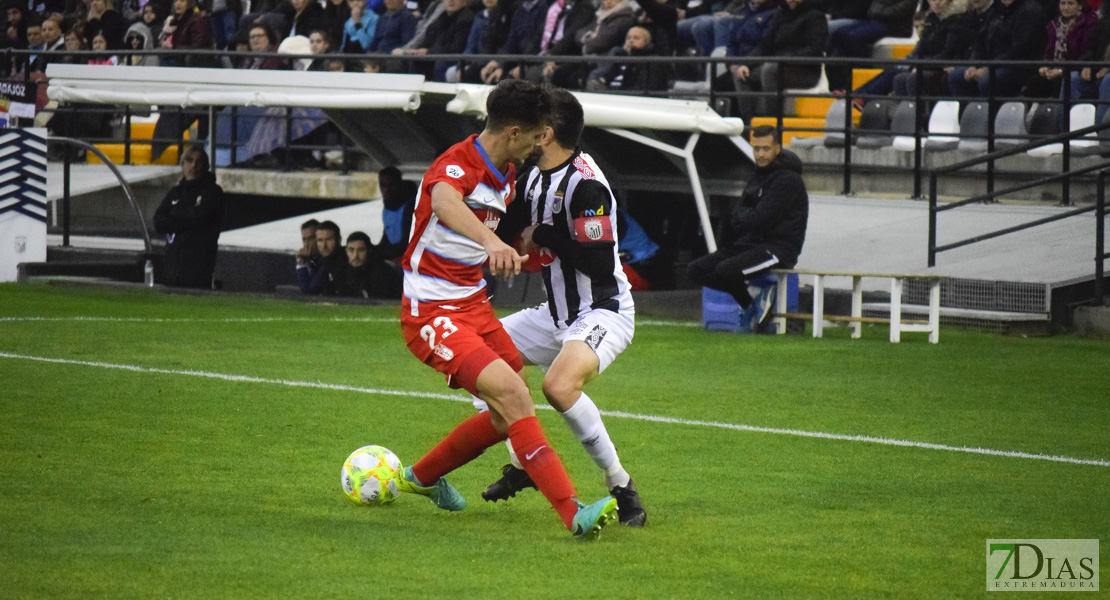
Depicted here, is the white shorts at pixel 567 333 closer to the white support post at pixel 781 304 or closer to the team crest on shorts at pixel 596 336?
the team crest on shorts at pixel 596 336

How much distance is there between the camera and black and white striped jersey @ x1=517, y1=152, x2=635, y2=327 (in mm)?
6324

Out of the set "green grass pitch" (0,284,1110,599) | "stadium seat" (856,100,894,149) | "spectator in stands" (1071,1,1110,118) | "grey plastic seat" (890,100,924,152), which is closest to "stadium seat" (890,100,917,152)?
"grey plastic seat" (890,100,924,152)

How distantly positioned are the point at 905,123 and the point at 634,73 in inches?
132

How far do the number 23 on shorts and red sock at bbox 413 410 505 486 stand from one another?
0.44m

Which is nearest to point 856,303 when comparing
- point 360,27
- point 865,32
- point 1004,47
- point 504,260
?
point 1004,47

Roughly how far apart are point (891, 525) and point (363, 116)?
449 inches

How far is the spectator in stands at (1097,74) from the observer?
51.1 feet

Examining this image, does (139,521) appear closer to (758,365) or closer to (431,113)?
(758,365)

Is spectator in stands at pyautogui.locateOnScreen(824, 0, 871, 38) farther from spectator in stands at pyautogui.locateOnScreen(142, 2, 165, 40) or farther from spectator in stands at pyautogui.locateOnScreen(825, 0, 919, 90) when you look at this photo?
spectator in stands at pyautogui.locateOnScreen(142, 2, 165, 40)

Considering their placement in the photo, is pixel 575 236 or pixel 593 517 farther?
pixel 575 236

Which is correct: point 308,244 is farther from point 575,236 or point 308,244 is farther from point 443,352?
point 443,352

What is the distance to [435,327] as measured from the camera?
616 cm

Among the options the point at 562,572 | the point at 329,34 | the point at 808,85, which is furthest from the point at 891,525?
the point at 329,34

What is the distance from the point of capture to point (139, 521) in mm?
6117
